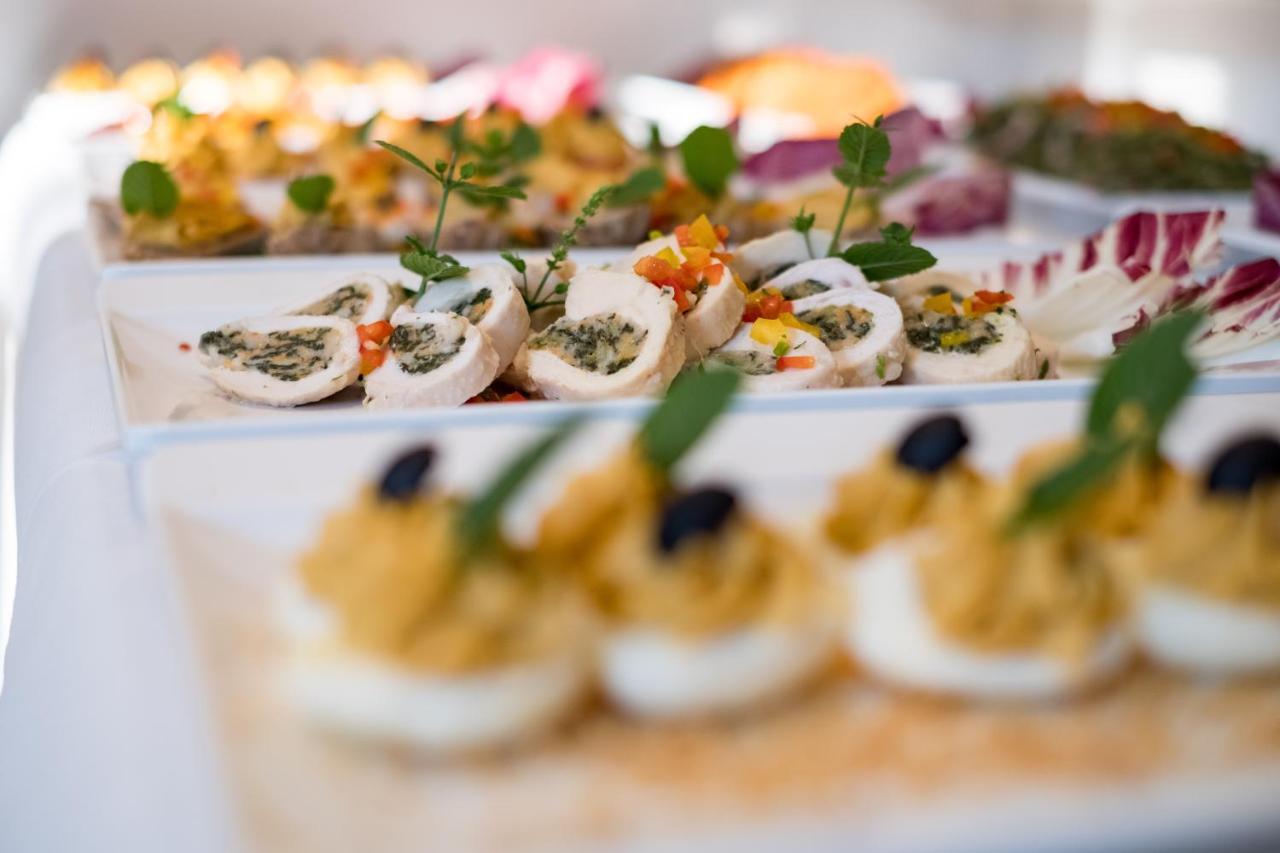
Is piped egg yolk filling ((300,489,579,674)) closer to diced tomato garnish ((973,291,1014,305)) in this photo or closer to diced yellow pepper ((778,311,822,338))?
diced yellow pepper ((778,311,822,338))

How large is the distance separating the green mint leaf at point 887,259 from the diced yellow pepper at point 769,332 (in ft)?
0.90

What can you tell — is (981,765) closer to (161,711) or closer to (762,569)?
(762,569)

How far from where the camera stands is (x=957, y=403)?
1.81 m

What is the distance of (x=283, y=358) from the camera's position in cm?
220

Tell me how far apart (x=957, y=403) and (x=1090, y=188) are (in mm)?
2775

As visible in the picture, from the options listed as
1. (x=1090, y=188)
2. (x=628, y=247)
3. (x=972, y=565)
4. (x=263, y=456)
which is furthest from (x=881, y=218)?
(x=972, y=565)

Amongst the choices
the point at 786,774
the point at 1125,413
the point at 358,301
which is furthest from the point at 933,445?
the point at 358,301

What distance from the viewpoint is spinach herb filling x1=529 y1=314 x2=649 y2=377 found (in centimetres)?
207

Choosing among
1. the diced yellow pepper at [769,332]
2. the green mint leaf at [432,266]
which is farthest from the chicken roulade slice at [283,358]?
the diced yellow pepper at [769,332]

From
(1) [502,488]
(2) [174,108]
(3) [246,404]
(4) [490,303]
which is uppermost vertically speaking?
(1) [502,488]

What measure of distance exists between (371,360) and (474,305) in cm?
21

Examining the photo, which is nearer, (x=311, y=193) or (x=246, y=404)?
(x=246, y=404)

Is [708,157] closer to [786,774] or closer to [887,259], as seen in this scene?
[887,259]

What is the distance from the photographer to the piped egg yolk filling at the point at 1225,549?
1119mm
